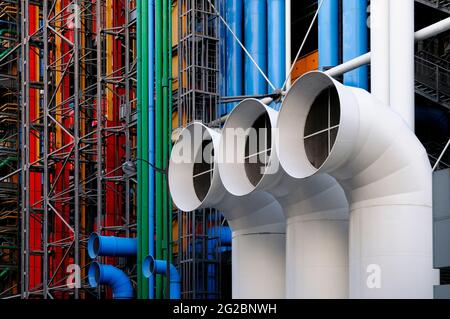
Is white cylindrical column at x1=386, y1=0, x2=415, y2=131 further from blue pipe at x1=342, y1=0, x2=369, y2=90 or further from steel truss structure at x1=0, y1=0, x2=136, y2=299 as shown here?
steel truss structure at x1=0, y1=0, x2=136, y2=299

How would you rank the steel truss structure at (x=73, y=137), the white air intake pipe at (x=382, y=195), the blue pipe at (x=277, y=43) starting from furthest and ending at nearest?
the steel truss structure at (x=73, y=137) < the blue pipe at (x=277, y=43) < the white air intake pipe at (x=382, y=195)

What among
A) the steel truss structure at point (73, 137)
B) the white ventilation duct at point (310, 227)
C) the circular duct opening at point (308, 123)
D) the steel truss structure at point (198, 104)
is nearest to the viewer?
the circular duct opening at point (308, 123)

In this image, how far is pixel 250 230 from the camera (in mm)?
29469

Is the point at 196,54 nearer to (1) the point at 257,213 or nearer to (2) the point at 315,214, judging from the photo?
(1) the point at 257,213

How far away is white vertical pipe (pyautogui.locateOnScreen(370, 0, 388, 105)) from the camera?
28.0 meters

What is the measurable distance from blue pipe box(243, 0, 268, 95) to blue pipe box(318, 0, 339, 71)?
163 inches

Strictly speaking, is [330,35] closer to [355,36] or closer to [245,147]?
[355,36]

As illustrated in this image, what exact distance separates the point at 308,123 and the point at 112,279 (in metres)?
18.5

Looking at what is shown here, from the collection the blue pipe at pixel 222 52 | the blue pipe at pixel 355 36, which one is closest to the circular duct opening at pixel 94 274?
the blue pipe at pixel 222 52

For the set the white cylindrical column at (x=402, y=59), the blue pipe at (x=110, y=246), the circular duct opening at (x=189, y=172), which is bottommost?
the blue pipe at (x=110, y=246)

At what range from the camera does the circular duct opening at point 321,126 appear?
25266mm

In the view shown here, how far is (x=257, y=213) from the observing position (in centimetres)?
2941

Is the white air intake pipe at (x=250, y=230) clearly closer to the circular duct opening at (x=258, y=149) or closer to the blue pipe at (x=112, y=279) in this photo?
the circular duct opening at (x=258, y=149)
